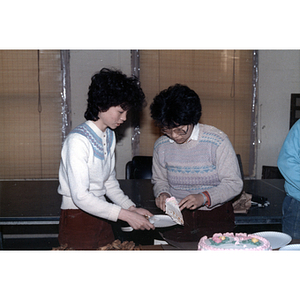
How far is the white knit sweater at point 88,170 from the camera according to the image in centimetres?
152

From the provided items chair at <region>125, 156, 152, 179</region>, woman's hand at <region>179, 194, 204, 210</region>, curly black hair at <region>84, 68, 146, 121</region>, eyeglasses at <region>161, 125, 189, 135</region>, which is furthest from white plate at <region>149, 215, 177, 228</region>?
chair at <region>125, 156, 152, 179</region>

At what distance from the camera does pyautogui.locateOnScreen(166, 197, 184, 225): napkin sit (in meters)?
1.69

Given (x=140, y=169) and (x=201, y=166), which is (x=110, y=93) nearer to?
(x=201, y=166)

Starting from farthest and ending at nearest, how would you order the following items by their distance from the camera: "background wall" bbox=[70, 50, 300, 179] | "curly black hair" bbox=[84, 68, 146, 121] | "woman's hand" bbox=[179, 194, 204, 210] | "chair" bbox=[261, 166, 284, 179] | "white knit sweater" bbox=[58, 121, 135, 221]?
"background wall" bbox=[70, 50, 300, 179], "chair" bbox=[261, 166, 284, 179], "woman's hand" bbox=[179, 194, 204, 210], "curly black hair" bbox=[84, 68, 146, 121], "white knit sweater" bbox=[58, 121, 135, 221]

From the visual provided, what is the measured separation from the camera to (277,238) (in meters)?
1.56

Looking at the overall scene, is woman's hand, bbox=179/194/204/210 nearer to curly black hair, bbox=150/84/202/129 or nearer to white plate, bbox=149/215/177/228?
white plate, bbox=149/215/177/228

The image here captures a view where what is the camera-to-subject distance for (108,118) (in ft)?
5.56

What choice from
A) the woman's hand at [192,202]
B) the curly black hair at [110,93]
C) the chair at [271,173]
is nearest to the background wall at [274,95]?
the chair at [271,173]

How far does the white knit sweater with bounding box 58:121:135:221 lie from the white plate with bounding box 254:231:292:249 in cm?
71

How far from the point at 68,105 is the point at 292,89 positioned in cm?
330

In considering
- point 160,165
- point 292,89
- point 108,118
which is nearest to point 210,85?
point 292,89

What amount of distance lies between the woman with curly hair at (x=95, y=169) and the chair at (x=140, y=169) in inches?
75.1

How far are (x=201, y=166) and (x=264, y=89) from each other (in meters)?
3.29

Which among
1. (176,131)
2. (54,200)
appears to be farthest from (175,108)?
(54,200)
